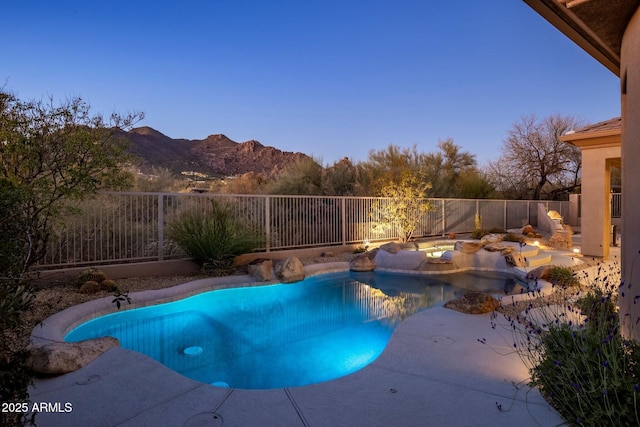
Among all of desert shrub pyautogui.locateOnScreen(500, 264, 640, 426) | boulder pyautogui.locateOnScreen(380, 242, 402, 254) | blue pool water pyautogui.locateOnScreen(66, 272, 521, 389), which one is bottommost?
blue pool water pyautogui.locateOnScreen(66, 272, 521, 389)

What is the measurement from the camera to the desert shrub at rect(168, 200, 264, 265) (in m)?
7.21

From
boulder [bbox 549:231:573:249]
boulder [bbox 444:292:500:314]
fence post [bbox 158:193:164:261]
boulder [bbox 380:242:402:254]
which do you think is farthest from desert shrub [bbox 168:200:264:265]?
boulder [bbox 549:231:573:249]

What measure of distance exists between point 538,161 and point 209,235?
22.6 m

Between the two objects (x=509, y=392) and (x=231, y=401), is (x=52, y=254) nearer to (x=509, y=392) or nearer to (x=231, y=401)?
(x=231, y=401)

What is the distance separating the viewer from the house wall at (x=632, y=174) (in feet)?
8.37

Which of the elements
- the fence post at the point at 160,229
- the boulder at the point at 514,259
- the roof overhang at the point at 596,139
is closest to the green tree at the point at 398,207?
the boulder at the point at 514,259

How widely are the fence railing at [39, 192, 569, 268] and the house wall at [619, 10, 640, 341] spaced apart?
6460 mm

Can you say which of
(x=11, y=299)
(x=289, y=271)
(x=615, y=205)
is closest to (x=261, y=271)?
(x=289, y=271)

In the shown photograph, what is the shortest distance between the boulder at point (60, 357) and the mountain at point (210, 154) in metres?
22.4

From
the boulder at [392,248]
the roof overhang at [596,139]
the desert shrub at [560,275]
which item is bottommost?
the desert shrub at [560,275]

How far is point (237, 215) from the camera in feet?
28.0

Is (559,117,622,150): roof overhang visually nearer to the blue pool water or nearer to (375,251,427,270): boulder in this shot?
the blue pool water

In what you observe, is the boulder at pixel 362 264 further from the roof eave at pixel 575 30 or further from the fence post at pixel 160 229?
the roof eave at pixel 575 30

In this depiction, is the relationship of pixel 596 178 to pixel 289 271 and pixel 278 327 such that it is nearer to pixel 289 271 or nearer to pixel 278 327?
pixel 289 271
